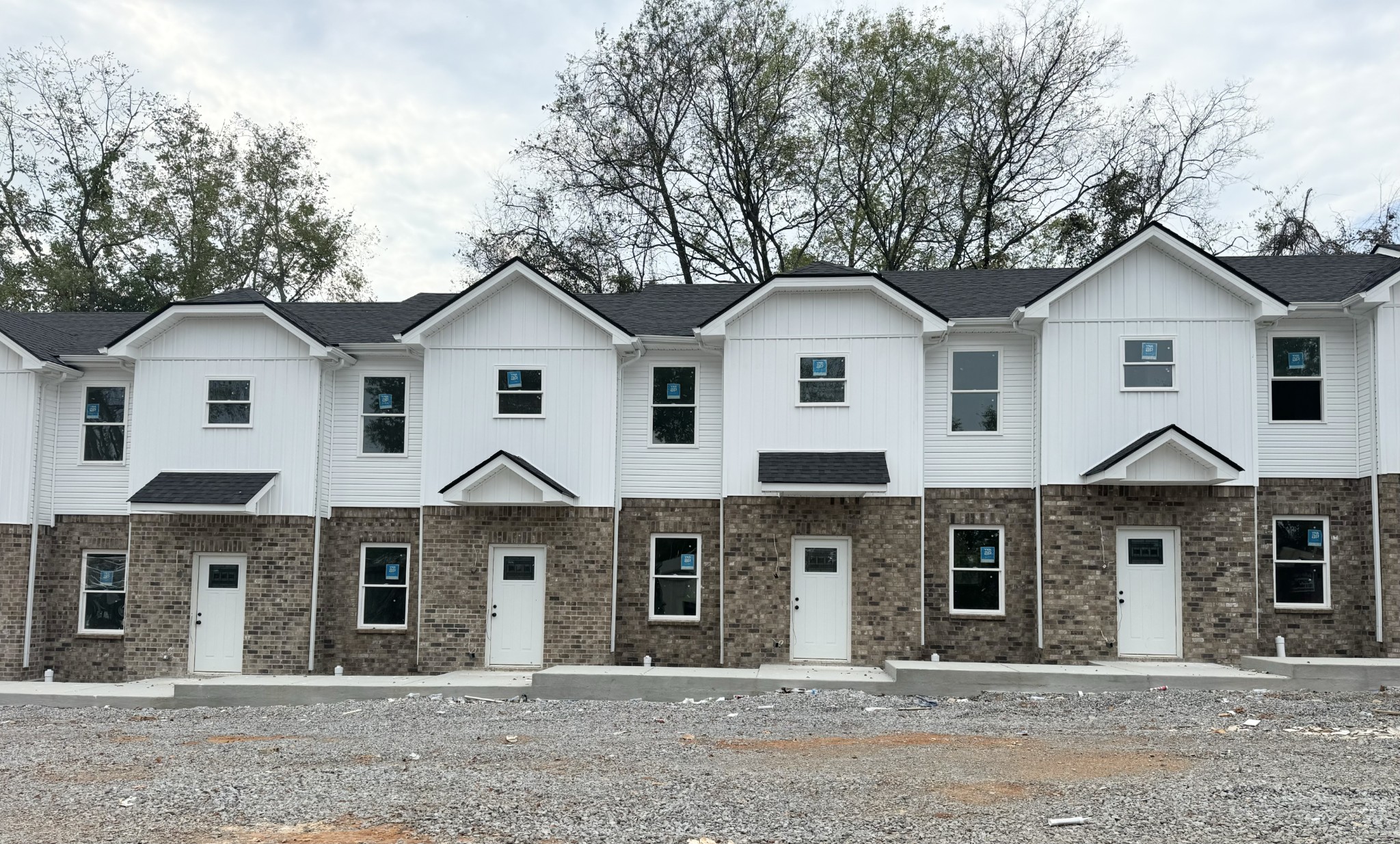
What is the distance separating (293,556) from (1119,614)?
13.5 m

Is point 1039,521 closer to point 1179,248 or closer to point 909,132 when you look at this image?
point 1179,248

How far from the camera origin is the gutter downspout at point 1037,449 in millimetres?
17281

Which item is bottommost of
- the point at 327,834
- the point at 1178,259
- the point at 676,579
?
the point at 327,834

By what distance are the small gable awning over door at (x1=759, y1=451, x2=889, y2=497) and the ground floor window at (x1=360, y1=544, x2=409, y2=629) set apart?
21.6 feet

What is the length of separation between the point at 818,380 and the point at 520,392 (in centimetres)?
498

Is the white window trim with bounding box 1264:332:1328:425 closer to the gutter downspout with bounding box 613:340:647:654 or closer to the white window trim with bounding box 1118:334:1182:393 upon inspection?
the white window trim with bounding box 1118:334:1182:393

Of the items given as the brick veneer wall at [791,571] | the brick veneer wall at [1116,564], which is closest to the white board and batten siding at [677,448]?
the brick veneer wall at [791,571]

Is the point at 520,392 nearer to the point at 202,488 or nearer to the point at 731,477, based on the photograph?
the point at 731,477

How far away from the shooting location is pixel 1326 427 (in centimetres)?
1759

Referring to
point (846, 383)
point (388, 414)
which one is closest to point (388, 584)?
point (388, 414)

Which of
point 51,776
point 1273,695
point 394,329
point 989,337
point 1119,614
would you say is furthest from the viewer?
point 394,329

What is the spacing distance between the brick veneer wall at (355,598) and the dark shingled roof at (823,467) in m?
6.30

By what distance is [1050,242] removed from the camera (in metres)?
32.8

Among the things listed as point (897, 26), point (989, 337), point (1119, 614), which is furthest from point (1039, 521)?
point (897, 26)
